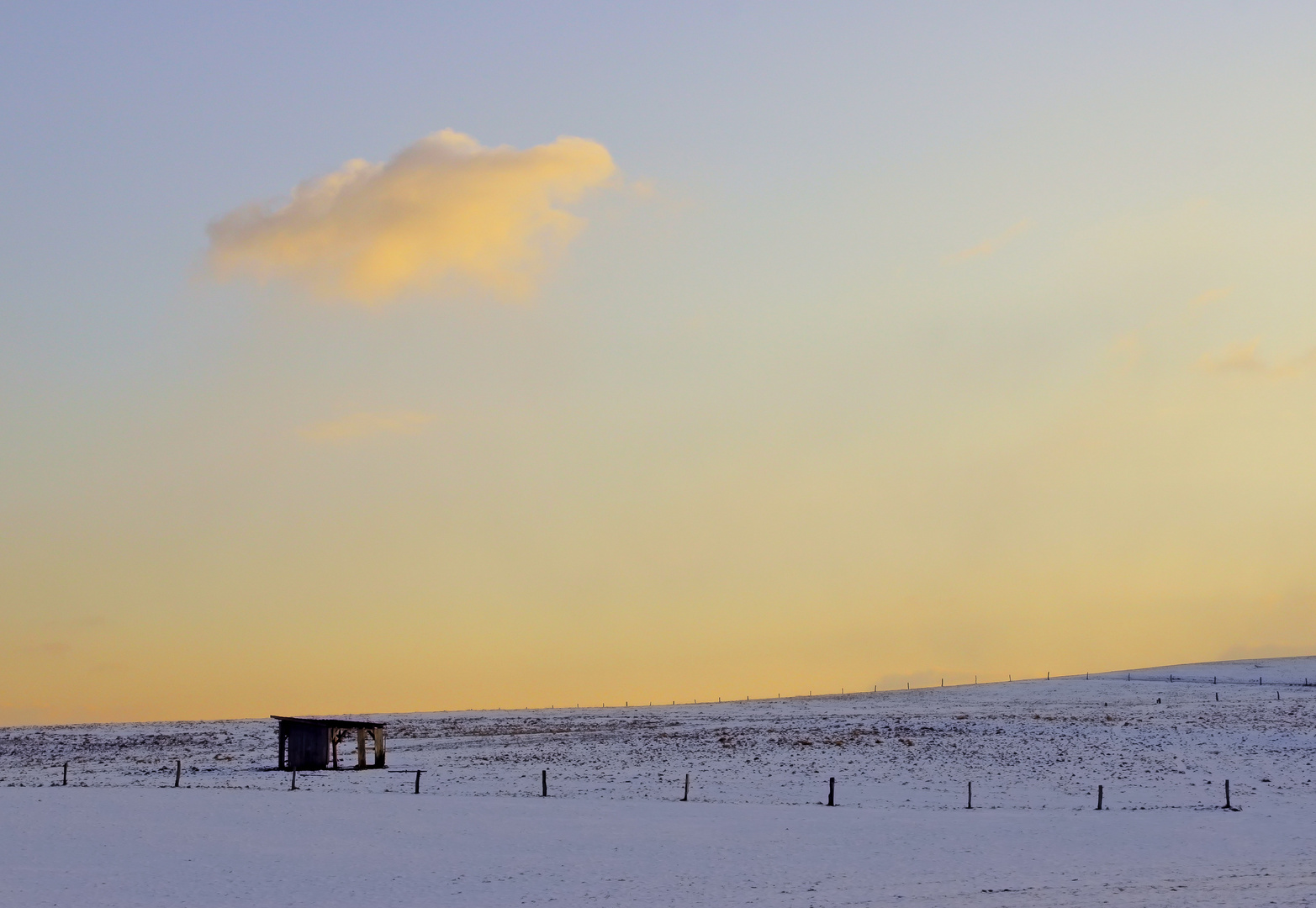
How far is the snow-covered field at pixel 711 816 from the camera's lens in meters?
30.0

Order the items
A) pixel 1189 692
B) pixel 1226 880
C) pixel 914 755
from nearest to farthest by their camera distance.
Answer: pixel 1226 880 → pixel 914 755 → pixel 1189 692

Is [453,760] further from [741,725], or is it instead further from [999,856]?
[999,856]

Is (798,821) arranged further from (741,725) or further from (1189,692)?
(1189,692)

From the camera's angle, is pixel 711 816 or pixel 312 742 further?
pixel 312 742

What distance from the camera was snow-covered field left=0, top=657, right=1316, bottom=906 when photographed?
29953 mm

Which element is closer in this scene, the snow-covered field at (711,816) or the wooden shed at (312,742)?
the snow-covered field at (711,816)

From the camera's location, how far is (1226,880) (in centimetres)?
2933

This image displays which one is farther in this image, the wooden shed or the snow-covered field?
the wooden shed

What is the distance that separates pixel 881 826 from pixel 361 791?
21.3 m

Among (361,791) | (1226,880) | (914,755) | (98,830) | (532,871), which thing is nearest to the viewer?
(1226,880)

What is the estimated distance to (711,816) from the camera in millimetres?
43406

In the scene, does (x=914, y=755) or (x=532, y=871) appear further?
(x=914, y=755)

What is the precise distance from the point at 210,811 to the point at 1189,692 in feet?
260

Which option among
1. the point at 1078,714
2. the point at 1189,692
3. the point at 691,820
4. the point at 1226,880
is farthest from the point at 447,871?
the point at 1189,692
